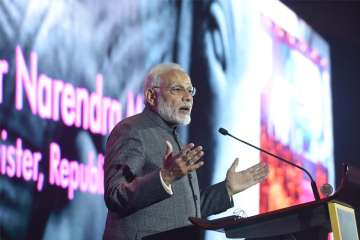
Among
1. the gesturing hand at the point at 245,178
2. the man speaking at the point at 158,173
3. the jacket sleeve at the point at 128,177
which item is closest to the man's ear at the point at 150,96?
the man speaking at the point at 158,173

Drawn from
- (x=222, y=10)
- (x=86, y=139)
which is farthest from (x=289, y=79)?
(x=86, y=139)

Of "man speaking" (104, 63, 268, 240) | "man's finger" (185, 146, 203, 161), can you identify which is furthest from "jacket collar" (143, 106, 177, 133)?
"man's finger" (185, 146, 203, 161)

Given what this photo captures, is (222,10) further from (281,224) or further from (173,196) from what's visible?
(281,224)

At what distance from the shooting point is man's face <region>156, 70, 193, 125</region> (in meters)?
2.73

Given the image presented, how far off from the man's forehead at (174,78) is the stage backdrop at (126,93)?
51 centimetres

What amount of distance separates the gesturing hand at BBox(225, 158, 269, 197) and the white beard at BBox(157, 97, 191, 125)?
0.97ft

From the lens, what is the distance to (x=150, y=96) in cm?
279

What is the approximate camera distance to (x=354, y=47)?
6.88 meters

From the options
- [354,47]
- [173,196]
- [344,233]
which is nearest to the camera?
[344,233]

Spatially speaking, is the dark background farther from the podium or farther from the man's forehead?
the podium

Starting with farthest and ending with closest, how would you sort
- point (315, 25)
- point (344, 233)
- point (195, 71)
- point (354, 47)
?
point (354, 47) → point (315, 25) → point (195, 71) → point (344, 233)

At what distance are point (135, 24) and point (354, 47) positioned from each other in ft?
10.7

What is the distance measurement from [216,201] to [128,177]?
1.69ft

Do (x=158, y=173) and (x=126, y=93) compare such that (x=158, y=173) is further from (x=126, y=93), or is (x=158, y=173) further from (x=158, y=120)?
(x=126, y=93)
